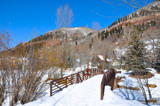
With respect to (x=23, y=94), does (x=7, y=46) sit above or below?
above

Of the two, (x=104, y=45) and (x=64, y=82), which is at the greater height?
(x=104, y=45)

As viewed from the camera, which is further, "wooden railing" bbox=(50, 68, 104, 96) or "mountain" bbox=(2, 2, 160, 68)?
"wooden railing" bbox=(50, 68, 104, 96)

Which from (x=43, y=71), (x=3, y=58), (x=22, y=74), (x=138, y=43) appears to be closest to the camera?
(x=3, y=58)

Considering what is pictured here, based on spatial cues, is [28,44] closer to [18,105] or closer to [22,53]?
[22,53]

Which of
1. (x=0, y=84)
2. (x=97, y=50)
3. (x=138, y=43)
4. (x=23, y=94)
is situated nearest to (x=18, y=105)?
(x=23, y=94)

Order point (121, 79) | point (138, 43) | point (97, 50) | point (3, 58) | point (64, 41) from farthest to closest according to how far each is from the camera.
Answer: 1. point (97, 50)
2. point (64, 41)
3. point (138, 43)
4. point (121, 79)
5. point (3, 58)

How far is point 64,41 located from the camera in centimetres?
1756

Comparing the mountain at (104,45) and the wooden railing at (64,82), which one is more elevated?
the mountain at (104,45)

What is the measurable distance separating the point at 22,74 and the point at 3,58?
4.64 ft

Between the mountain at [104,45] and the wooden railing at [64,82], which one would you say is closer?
the mountain at [104,45]

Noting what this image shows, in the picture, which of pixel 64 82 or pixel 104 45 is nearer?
pixel 64 82

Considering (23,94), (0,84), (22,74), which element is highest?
(22,74)

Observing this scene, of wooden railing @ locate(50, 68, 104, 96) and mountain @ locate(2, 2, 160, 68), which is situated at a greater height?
mountain @ locate(2, 2, 160, 68)

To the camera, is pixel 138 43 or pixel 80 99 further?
pixel 138 43
